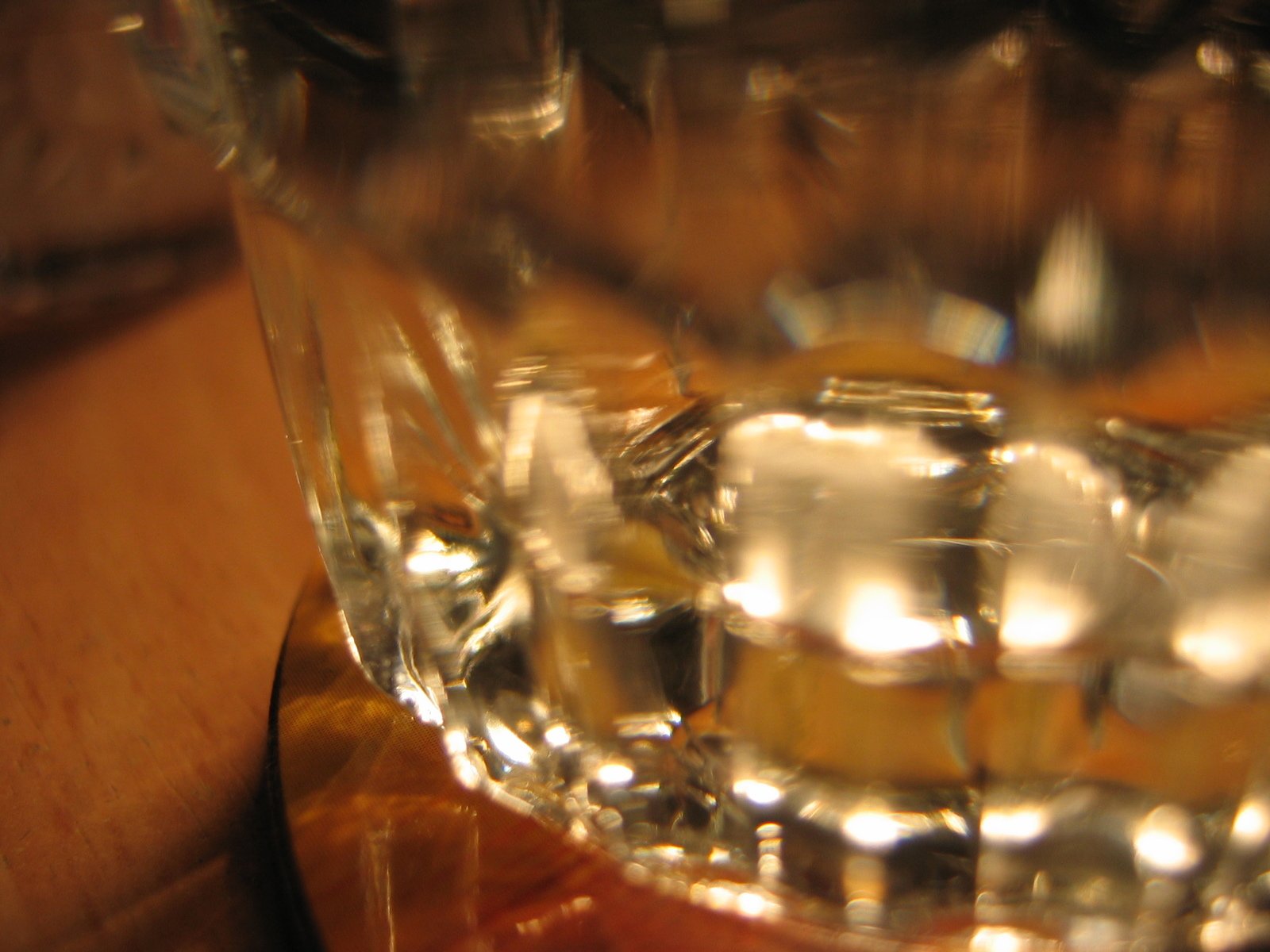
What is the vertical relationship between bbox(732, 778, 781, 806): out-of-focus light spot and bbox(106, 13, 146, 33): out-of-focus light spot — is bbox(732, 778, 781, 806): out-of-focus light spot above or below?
below

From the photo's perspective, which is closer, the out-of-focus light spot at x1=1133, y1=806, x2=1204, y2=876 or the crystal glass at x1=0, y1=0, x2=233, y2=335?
the out-of-focus light spot at x1=1133, y1=806, x2=1204, y2=876

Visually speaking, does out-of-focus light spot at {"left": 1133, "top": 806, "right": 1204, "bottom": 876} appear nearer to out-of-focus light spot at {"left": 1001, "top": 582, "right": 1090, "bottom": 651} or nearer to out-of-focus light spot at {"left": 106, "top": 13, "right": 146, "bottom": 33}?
out-of-focus light spot at {"left": 1001, "top": 582, "right": 1090, "bottom": 651}

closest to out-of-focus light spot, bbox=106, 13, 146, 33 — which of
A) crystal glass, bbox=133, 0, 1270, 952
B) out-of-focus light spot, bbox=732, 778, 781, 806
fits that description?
crystal glass, bbox=133, 0, 1270, 952

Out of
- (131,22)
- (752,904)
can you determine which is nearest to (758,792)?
(752,904)

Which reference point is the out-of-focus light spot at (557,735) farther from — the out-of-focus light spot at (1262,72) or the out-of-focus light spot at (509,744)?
the out-of-focus light spot at (1262,72)

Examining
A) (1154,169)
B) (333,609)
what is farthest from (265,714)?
(1154,169)

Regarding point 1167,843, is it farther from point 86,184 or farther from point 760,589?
point 86,184
